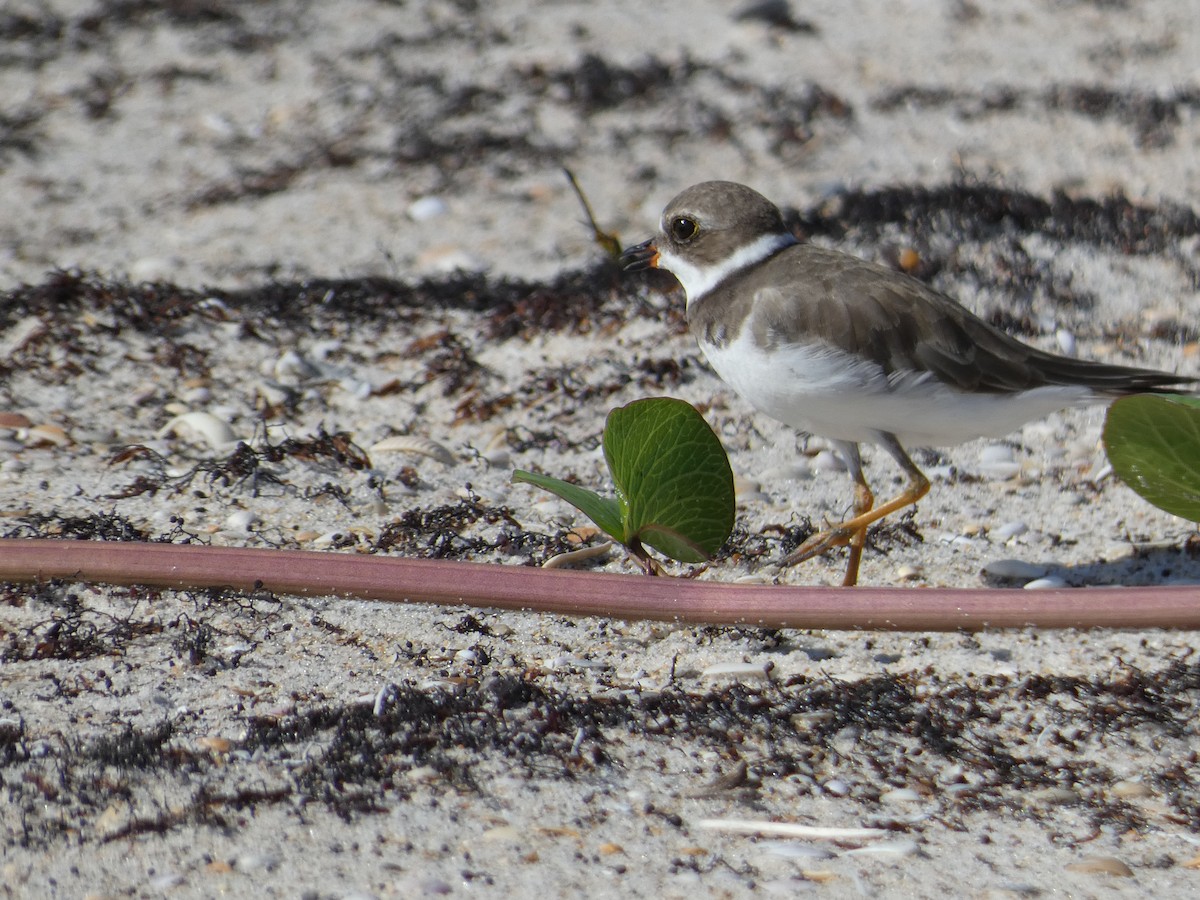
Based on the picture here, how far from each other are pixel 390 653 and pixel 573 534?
0.80 metres

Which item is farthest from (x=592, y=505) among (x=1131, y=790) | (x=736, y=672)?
(x=1131, y=790)

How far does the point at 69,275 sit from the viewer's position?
484 centimetres

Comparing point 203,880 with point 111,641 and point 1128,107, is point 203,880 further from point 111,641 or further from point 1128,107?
point 1128,107

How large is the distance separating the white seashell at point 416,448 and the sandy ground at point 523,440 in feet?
0.04

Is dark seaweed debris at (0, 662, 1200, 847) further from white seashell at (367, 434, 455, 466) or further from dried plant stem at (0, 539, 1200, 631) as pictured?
white seashell at (367, 434, 455, 466)

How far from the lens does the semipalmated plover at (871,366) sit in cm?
332

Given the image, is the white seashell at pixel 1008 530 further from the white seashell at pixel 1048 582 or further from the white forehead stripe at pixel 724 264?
the white forehead stripe at pixel 724 264

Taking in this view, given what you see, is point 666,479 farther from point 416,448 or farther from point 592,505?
point 416,448

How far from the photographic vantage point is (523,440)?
13.9 ft

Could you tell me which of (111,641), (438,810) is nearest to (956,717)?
(438,810)

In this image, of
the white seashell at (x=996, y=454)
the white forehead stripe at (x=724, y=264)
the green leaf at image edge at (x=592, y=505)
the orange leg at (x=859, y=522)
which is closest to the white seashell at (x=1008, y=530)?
the orange leg at (x=859, y=522)

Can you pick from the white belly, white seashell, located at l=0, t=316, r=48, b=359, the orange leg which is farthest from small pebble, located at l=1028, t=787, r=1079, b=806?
white seashell, located at l=0, t=316, r=48, b=359

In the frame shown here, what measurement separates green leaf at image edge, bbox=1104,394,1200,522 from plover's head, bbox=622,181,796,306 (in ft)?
3.84

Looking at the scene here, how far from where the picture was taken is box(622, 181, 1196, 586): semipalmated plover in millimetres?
3318
